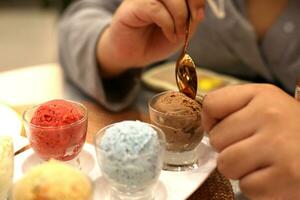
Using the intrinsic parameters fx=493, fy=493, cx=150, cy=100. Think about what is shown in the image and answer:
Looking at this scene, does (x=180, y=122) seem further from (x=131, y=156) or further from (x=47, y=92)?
(x=47, y=92)

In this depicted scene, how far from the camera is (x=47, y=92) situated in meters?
0.90

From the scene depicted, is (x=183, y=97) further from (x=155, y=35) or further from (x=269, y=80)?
(x=269, y=80)

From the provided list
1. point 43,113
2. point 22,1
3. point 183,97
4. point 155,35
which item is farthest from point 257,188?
point 22,1

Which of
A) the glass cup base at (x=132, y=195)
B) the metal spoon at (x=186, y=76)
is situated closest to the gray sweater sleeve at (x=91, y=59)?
the metal spoon at (x=186, y=76)

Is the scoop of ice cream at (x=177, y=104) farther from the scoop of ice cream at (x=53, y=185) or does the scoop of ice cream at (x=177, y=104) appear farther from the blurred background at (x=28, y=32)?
the blurred background at (x=28, y=32)

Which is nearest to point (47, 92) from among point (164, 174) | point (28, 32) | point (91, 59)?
point (91, 59)

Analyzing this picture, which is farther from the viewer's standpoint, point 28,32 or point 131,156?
point 28,32

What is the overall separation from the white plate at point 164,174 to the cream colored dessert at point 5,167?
0.12 feet

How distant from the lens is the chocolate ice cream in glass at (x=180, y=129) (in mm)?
614

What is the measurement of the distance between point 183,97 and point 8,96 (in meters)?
0.37

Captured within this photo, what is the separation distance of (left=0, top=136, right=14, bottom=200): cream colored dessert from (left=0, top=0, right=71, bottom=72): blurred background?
187cm

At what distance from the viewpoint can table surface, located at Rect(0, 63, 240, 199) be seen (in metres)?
0.81

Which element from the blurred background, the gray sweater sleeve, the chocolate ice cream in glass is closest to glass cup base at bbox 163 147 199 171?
the chocolate ice cream in glass

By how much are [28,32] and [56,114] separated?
90.4 inches
